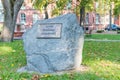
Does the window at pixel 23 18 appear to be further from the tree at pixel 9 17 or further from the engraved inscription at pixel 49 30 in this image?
the engraved inscription at pixel 49 30

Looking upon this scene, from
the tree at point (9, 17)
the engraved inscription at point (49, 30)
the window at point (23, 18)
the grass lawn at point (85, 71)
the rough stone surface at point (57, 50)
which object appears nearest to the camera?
the grass lawn at point (85, 71)

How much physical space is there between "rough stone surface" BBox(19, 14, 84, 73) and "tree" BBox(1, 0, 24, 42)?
36.3ft

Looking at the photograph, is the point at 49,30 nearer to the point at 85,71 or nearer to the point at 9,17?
the point at 85,71

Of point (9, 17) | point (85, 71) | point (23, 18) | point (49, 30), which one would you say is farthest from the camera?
point (23, 18)

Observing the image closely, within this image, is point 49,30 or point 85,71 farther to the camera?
point 49,30

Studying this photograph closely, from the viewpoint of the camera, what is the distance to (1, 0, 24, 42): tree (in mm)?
20062

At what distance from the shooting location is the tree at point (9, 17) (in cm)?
2006

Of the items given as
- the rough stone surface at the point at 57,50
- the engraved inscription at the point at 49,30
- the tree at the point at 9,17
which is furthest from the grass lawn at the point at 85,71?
the tree at the point at 9,17

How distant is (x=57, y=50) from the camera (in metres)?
8.81

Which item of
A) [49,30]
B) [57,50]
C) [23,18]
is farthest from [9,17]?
[23,18]

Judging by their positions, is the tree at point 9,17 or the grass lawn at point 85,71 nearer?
the grass lawn at point 85,71

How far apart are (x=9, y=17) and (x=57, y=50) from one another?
39.1 feet

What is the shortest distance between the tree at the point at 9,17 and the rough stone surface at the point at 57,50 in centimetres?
1105

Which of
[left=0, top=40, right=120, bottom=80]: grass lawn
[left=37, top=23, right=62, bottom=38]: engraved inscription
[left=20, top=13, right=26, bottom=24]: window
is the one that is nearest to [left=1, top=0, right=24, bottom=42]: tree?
[left=0, top=40, right=120, bottom=80]: grass lawn
